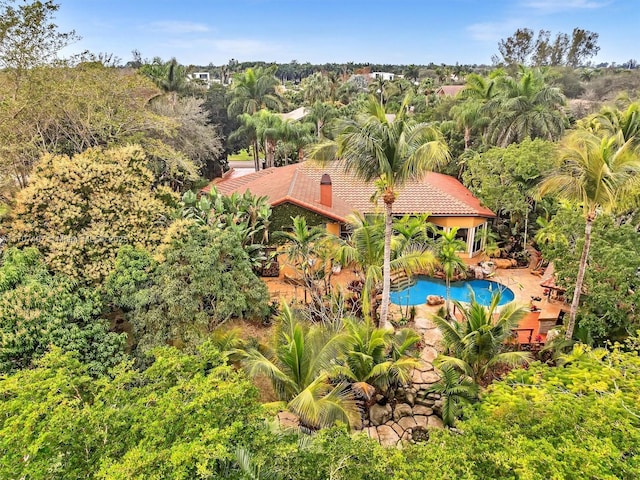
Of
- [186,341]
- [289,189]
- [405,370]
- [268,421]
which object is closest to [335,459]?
[268,421]

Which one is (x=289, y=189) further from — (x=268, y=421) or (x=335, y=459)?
(x=335, y=459)

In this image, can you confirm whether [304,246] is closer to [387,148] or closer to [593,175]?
[387,148]

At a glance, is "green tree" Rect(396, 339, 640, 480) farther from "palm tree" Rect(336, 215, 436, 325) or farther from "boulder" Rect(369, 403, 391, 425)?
"palm tree" Rect(336, 215, 436, 325)

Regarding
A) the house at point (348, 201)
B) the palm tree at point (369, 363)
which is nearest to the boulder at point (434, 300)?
the house at point (348, 201)

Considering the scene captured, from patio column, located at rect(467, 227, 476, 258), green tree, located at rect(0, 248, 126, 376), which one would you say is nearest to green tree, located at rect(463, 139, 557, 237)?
patio column, located at rect(467, 227, 476, 258)

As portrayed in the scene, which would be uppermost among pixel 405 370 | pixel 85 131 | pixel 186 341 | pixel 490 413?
pixel 85 131

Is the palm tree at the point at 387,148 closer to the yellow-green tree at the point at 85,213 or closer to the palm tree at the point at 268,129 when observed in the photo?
the yellow-green tree at the point at 85,213

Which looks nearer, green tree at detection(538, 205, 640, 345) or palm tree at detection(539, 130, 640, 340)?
palm tree at detection(539, 130, 640, 340)
